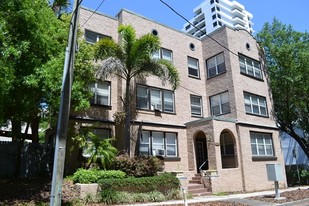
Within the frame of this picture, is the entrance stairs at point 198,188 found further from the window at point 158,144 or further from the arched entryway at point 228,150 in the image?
the arched entryway at point 228,150

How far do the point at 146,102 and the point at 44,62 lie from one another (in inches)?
347

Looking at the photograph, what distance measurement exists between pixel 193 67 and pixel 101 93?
8862 mm

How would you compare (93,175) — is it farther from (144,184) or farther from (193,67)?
(193,67)

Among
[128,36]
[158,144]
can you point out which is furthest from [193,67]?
[128,36]

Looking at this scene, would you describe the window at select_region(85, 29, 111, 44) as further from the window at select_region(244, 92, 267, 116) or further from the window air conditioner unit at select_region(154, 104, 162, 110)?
the window at select_region(244, 92, 267, 116)

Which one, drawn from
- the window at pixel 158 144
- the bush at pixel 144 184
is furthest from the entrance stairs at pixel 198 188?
the window at pixel 158 144

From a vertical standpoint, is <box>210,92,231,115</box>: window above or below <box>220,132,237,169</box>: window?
above

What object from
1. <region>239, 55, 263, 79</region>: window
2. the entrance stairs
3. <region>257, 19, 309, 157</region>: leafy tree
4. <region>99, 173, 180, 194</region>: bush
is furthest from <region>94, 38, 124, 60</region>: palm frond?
<region>257, 19, 309, 157</region>: leafy tree

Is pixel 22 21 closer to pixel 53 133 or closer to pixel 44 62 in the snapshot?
pixel 44 62

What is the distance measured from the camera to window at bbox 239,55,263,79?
23.2 meters

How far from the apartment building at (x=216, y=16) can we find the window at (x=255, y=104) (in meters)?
82.1

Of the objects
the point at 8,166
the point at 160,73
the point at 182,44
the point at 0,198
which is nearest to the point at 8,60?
the point at 0,198

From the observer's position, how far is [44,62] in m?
12.1

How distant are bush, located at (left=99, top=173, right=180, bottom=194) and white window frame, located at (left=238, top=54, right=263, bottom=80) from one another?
464 inches
